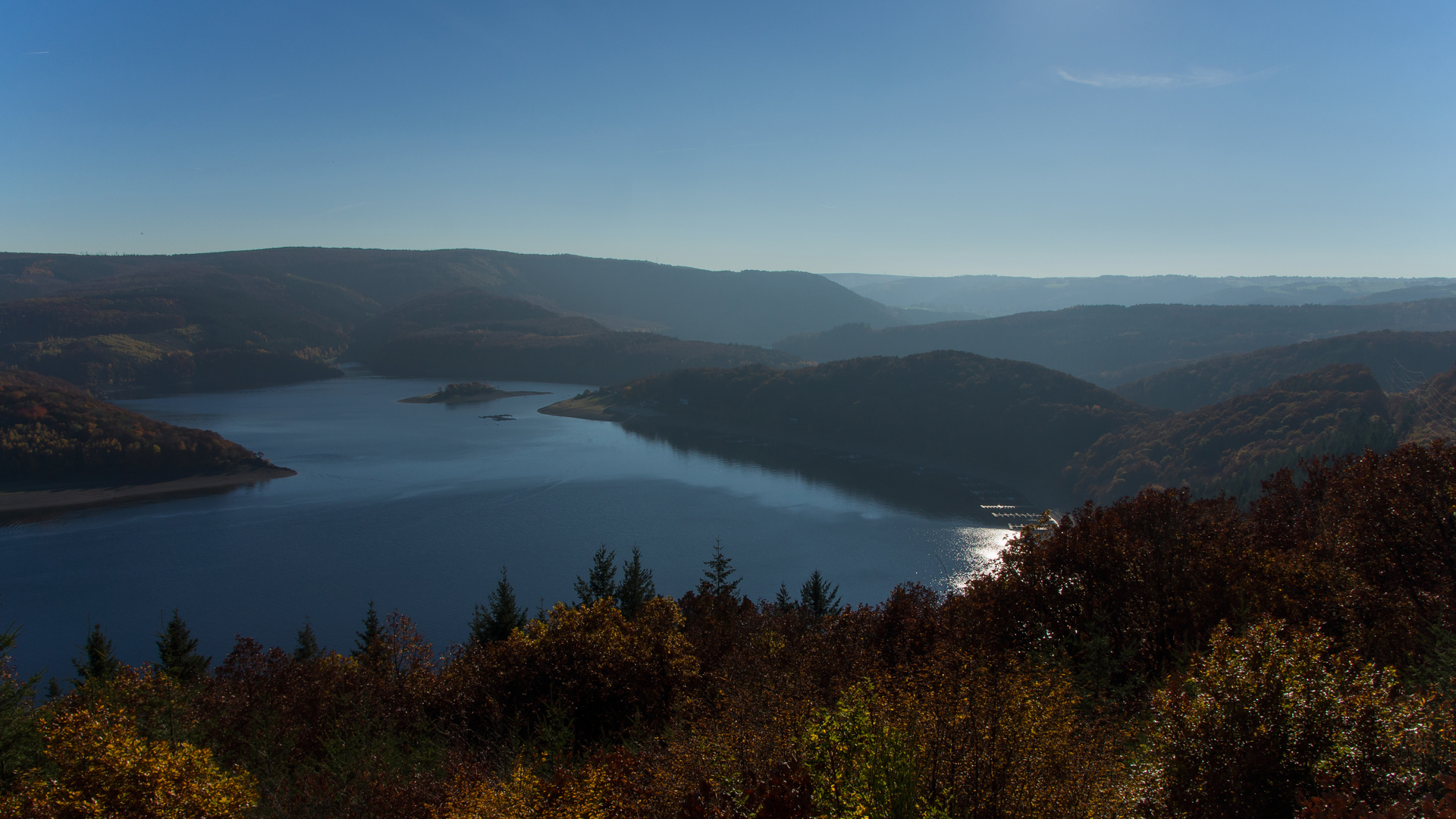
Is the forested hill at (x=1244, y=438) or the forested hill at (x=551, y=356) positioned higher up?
the forested hill at (x=551, y=356)

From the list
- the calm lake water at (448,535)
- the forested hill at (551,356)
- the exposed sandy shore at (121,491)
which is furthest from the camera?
the forested hill at (551,356)

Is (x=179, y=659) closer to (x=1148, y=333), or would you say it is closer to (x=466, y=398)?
(x=466, y=398)

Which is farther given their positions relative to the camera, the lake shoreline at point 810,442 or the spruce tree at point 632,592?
the lake shoreline at point 810,442

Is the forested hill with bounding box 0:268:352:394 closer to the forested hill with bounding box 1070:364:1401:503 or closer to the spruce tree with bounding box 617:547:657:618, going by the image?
the spruce tree with bounding box 617:547:657:618

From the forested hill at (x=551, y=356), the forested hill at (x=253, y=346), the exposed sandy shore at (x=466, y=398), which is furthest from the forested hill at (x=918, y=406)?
the forested hill at (x=253, y=346)

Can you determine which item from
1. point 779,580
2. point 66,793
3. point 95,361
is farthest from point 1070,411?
point 95,361

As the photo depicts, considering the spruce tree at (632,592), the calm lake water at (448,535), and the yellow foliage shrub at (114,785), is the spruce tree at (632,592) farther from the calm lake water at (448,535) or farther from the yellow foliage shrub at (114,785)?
the yellow foliage shrub at (114,785)
